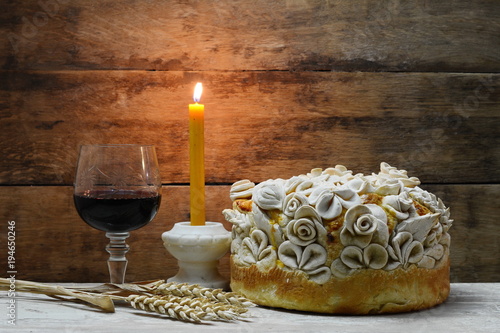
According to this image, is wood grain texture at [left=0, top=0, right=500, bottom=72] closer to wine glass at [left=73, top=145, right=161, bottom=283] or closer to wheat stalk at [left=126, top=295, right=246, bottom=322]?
wine glass at [left=73, top=145, right=161, bottom=283]

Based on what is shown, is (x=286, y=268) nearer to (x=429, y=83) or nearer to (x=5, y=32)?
(x=429, y=83)

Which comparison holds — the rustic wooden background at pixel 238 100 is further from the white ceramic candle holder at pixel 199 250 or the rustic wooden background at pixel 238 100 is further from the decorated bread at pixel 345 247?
the decorated bread at pixel 345 247

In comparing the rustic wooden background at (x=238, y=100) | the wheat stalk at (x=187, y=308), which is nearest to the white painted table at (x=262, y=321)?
the wheat stalk at (x=187, y=308)

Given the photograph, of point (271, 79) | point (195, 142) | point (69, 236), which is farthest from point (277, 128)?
point (69, 236)

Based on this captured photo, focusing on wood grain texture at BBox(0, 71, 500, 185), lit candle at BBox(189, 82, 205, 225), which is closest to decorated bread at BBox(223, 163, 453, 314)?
lit candle at BBox(189, 82, 205, 225)

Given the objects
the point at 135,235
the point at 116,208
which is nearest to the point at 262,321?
the point at 116,208
